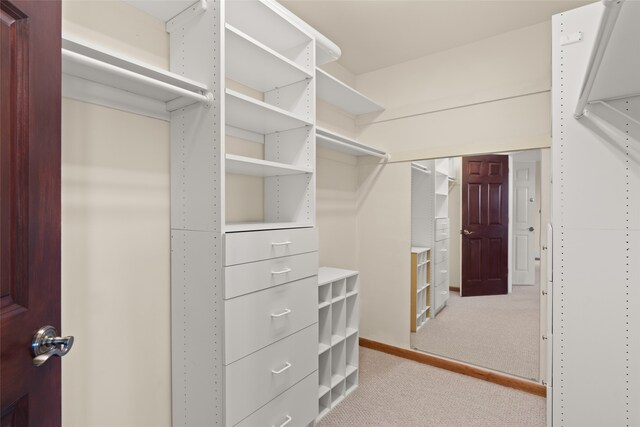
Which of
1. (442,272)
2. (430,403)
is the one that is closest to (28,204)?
(430,403)

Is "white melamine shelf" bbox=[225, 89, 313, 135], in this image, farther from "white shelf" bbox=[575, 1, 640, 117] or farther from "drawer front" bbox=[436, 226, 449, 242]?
"drawer front" bbox=[436, 226, 449, 242]

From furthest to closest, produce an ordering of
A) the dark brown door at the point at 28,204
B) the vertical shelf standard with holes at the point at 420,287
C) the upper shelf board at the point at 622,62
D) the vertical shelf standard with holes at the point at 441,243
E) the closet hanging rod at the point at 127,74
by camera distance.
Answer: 1. the vertical shelf standard with holes at the point at 420,287
2. the vertical shelf standard with holes at the point at 441,243
3. the closet hanging rod at the point at 127,74
4. the upper shelf board at the point at 622,62
5. the dark brown door at the point at 28,204

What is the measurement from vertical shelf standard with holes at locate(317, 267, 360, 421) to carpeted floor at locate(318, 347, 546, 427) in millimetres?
92

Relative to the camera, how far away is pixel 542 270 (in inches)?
90.4

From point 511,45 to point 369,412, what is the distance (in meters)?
2.69

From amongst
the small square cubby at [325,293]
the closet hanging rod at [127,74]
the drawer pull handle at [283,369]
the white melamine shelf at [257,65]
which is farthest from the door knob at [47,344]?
Result: the small square cubby at [325,293]

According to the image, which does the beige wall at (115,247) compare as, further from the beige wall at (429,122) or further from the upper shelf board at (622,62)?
the beige wall at (429,122)

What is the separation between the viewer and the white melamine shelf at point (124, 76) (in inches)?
43.1

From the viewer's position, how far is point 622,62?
1012 mm

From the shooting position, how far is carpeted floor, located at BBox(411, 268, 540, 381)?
237 cm

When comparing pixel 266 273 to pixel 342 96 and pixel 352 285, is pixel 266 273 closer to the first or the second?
pixel 352 285

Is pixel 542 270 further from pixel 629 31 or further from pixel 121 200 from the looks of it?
pixel 121 200

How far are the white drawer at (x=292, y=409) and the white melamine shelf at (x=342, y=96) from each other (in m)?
1.85

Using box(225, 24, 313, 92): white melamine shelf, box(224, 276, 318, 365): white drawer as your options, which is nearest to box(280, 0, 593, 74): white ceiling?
box(225, 24, 313, 92): white melamine shelf
